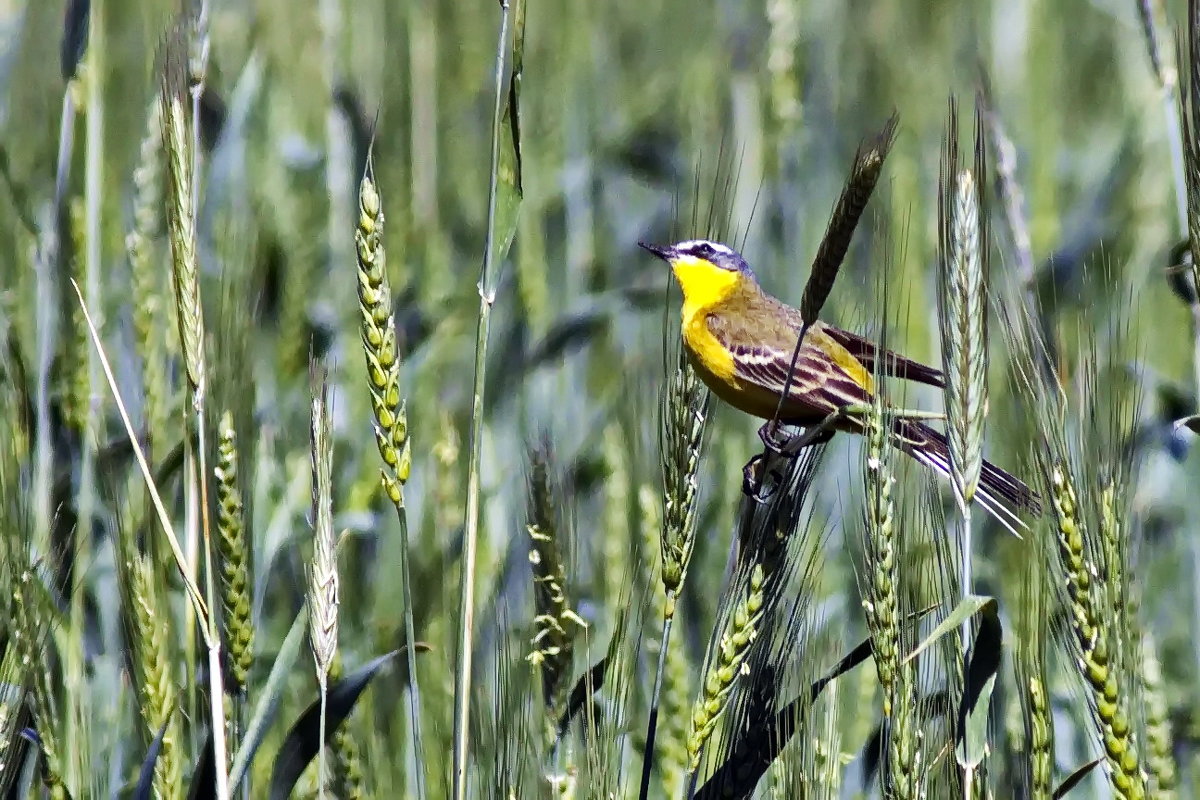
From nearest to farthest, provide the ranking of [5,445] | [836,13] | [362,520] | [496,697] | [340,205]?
[496,697]
[5,445]
[362,520]
[340,205]
[836,13]

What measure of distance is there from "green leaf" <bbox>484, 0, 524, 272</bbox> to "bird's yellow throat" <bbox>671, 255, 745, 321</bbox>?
243 centimetres

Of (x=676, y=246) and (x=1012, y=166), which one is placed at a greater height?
(x=1012, y=166)

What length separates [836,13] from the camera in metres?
5.34

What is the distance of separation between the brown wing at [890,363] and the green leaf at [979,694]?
31 cm

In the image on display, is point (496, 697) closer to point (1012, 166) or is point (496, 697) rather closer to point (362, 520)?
point (362, 520)

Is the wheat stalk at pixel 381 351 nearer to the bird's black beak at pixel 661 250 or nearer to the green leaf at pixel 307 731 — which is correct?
the green leaf at pixel 307 731

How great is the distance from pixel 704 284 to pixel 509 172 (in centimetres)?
272

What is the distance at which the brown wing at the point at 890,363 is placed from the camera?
190cm

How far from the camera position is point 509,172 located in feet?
5.50

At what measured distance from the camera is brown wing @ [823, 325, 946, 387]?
190cm

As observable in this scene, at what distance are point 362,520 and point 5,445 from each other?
149 centimetres

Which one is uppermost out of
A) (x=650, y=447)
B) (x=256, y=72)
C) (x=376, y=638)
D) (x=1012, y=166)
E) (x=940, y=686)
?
(x=256, y=72)

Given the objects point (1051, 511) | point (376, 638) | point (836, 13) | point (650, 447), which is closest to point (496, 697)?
point (650, 447)

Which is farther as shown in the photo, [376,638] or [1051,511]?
[376,638]
